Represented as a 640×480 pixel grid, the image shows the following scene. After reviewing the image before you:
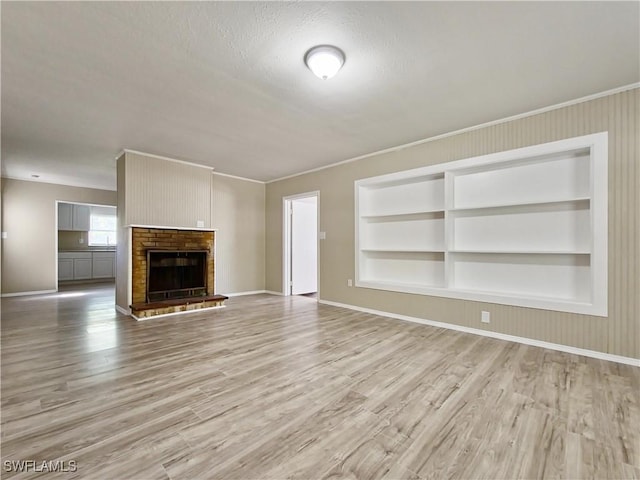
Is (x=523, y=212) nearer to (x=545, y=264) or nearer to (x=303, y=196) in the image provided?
(x=545, y=264)

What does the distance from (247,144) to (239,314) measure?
2604 millimetres

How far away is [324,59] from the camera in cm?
223

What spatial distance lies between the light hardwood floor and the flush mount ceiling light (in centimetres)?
244

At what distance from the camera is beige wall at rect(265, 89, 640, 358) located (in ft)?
8.99

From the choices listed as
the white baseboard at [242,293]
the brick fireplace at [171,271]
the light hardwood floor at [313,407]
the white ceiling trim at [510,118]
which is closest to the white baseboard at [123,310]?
the brick fireplace at [171,271]

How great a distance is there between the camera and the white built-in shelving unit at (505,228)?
3018 millimetres

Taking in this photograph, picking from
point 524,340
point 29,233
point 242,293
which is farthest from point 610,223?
point 29,233

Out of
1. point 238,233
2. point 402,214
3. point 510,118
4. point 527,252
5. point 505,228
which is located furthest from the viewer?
point 238,233

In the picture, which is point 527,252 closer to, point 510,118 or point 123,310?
point 510,118

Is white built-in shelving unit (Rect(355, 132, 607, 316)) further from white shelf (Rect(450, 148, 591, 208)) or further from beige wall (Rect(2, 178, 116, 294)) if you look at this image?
beige wall (Rect(2, 178, 116, 294))

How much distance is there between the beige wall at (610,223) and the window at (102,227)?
8.38 meters

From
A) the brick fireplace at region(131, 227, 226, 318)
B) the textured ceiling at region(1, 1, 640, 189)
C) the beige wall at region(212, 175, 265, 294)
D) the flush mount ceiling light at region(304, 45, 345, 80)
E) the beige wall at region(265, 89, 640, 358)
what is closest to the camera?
the textured ceiling at region(1, 1, 640, 189)

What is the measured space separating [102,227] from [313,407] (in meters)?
10.2

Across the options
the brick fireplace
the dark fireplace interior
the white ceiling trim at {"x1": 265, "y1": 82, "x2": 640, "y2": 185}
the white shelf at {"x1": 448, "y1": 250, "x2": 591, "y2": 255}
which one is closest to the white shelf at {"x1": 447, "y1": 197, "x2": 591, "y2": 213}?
the white shelf at {"x1": 448, "y1": 250, "x2": 591, "y2": 255}
